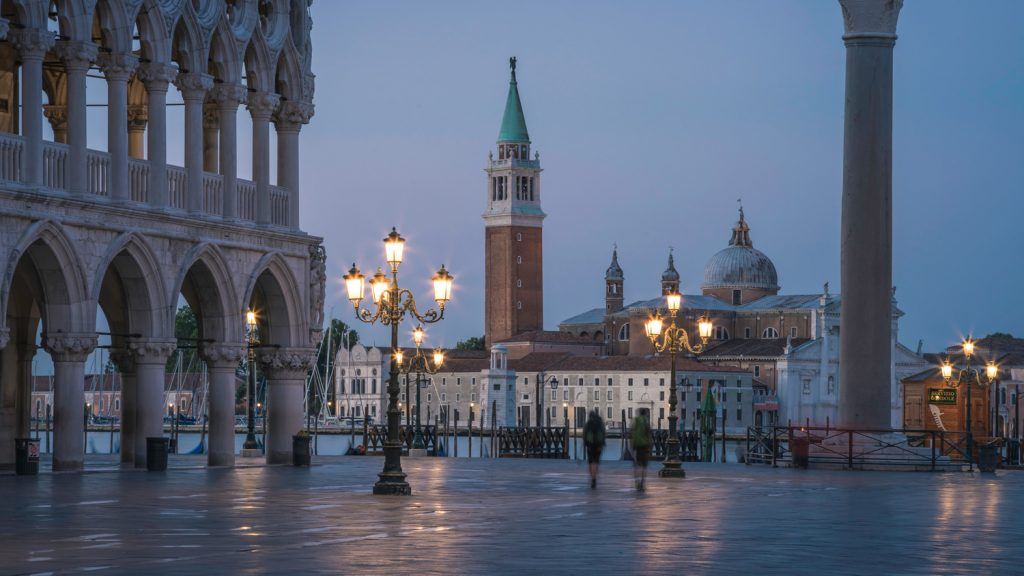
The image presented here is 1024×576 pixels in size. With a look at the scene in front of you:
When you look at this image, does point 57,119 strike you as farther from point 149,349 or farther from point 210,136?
point 149,349

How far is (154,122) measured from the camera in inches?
1394

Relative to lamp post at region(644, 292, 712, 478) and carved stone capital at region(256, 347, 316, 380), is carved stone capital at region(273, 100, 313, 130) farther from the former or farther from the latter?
lamp post at region(644, 292, 712, 478)

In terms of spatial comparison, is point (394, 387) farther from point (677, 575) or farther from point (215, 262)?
point (677, 575)

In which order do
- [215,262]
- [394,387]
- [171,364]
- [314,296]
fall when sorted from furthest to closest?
[171,364] → [314,296] → [215,262] → [394,387]

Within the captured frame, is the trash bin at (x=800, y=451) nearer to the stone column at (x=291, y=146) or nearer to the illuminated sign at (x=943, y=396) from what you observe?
the illuminated sign at (x=943, y=396)

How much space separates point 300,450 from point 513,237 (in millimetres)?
149271

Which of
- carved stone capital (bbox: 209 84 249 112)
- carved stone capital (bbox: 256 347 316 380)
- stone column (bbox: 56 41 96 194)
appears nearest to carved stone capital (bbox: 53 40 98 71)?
stone column (bbox: 56 41 96 194)

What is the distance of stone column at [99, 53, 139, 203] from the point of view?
112 feet

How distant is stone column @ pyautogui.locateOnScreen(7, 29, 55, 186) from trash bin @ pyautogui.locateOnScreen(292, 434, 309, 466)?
9.16 meters

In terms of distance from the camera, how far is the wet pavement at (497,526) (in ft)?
54.9

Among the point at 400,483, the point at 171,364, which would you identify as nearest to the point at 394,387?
the point at 400,483

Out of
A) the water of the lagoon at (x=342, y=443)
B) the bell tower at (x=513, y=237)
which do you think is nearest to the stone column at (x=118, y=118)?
the water of the lagoon at (x=342, y=443)

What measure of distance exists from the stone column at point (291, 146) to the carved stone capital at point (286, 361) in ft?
8.44

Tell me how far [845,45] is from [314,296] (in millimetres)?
12058
